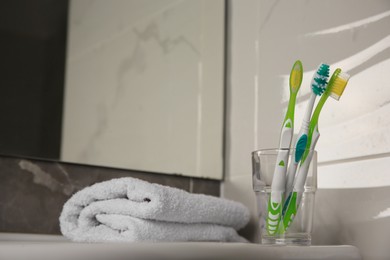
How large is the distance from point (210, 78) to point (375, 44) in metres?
0.42

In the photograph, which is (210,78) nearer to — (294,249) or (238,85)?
(238,85)

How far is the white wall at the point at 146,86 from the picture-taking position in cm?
100

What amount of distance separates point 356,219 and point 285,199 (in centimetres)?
15

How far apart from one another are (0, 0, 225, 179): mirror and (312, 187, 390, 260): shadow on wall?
30 centimetres

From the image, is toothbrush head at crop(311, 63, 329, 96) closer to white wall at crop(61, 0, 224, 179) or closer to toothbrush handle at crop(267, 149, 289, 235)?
toothbrush handle at crop(267, 149, 289, 235)

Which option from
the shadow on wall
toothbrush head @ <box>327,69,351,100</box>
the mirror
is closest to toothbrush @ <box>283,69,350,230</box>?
toothbrush head @ <box>327,69,351,100</box>

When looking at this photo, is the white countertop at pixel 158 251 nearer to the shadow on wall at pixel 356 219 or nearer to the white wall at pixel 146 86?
the shadow on wall at pixel 356 219

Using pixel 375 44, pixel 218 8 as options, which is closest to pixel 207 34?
pixel 218 8

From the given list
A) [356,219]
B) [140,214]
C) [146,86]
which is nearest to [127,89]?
[146,86]

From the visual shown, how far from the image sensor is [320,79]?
0.78 meters

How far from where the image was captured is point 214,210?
2.88ft

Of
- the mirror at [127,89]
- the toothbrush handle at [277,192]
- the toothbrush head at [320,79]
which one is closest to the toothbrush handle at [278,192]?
the toothbrush handle at [277,192]

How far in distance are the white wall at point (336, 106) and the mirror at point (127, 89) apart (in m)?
0.10

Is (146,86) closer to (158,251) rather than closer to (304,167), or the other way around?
(304,167)
